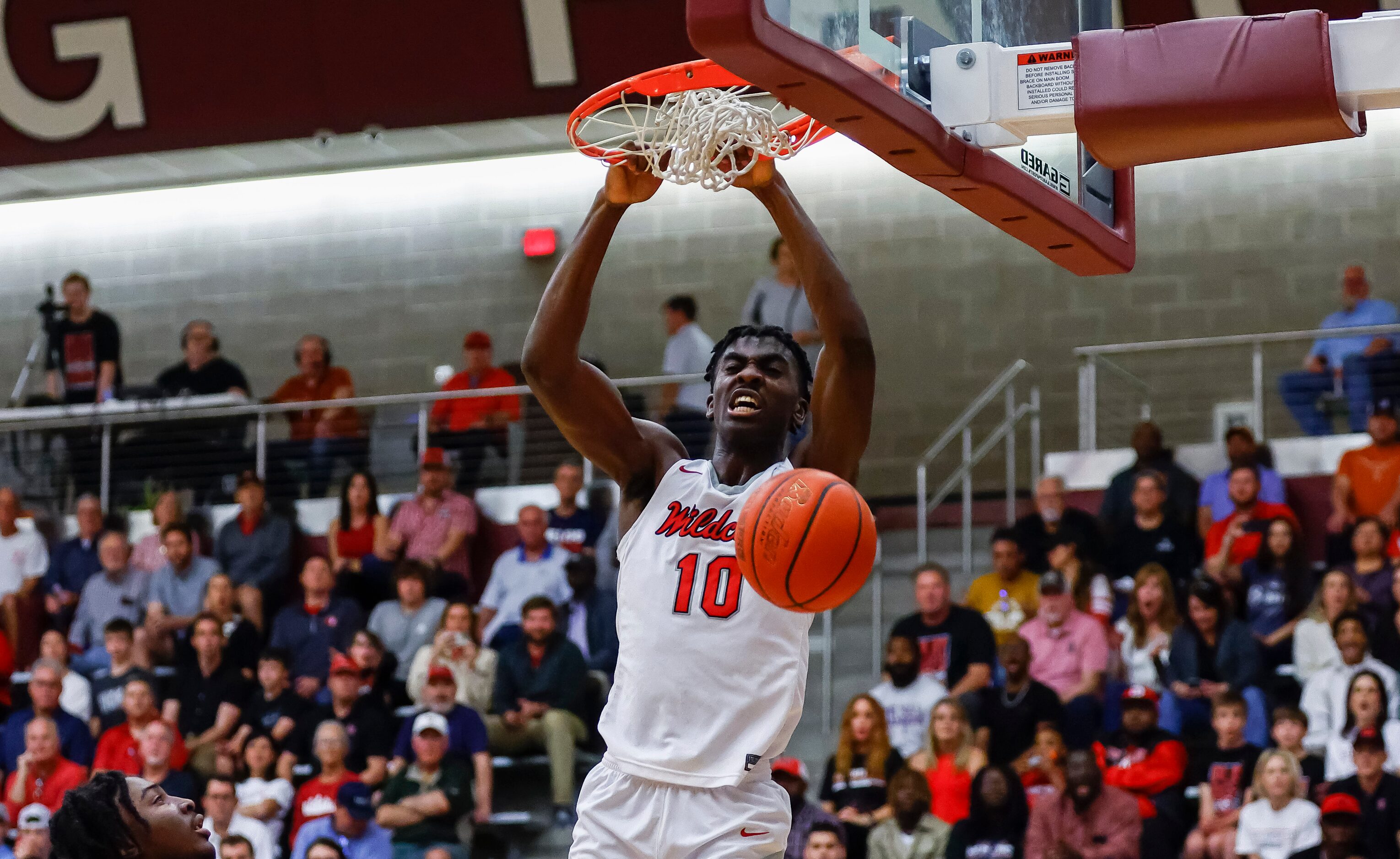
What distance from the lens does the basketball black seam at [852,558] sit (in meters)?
4.61

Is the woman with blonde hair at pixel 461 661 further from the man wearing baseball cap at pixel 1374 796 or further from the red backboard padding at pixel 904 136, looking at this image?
the red backboard padding at pixel 904 136

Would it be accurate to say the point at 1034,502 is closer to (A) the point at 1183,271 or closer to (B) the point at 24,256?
(A) the point at 1183,271

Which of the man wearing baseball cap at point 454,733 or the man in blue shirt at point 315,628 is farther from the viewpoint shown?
the man in blue shirt at point 315,628

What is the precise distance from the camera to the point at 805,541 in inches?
178

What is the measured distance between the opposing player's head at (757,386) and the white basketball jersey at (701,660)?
0.42ft

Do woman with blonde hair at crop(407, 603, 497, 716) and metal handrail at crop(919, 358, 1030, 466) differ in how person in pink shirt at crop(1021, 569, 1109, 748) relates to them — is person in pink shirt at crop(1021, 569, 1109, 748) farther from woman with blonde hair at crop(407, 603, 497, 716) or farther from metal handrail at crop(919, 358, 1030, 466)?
woman with blonde hair at crop(407, 603, 497, 716)

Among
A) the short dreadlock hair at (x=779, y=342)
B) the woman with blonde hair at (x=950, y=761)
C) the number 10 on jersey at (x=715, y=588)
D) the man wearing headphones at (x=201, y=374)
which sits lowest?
the woman with blonde hair at (x=950, y=761)

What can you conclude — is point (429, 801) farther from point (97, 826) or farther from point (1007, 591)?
point (97, 826)

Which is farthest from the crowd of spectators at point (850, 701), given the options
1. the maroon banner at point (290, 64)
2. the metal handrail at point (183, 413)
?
the maroon banner at point (290, 64)

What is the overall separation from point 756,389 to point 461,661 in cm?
641

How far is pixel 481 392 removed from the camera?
13289 mm

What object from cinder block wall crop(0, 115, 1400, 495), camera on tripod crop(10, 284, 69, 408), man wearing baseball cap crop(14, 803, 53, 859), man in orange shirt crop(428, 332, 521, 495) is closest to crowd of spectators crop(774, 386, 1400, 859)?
cinder block wall crop(0, 115, 1400, 495)

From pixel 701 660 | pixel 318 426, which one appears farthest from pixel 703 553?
pixel 318 426

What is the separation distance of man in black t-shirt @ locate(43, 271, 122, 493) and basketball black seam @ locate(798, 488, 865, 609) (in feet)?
34.1
